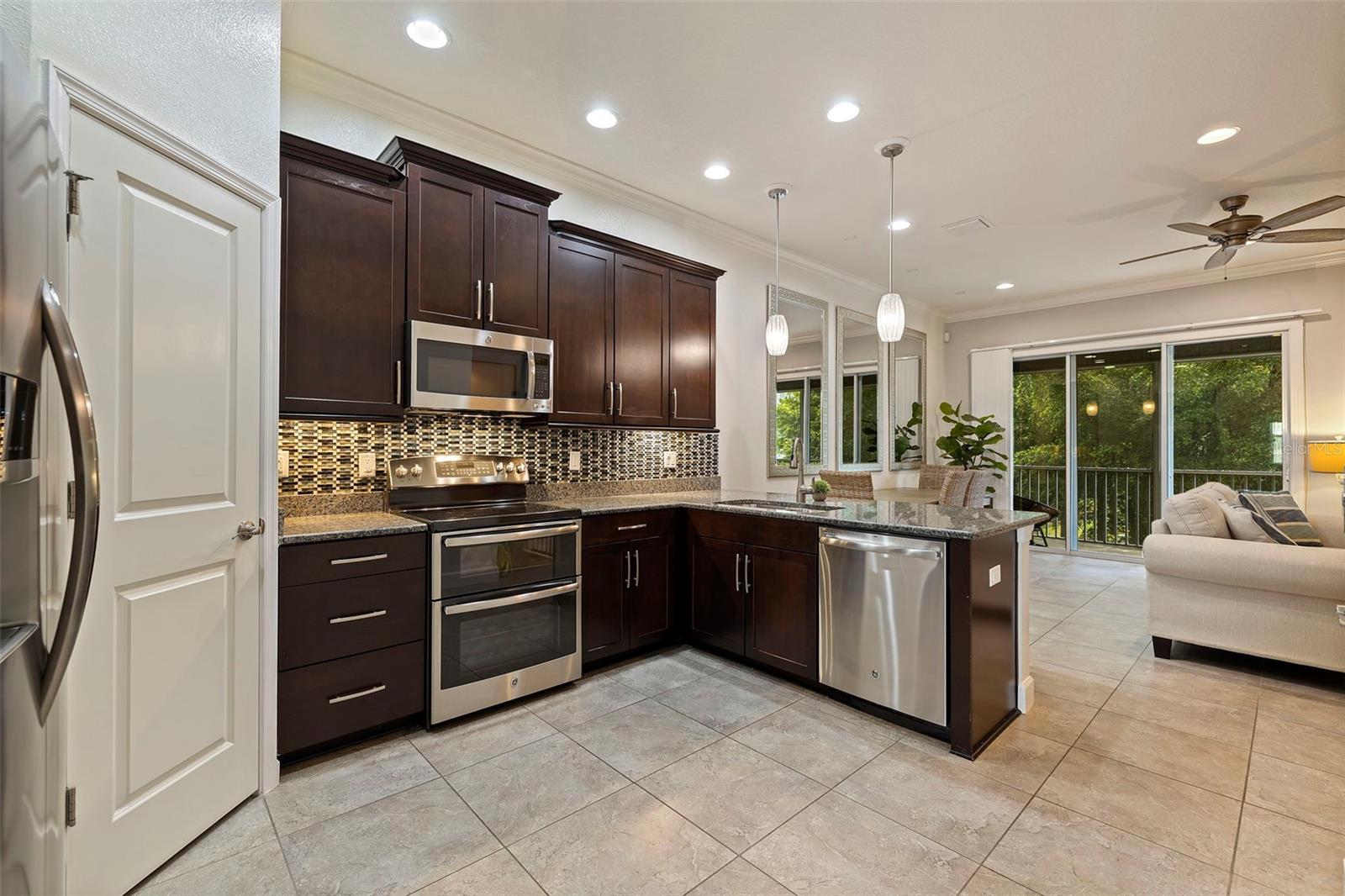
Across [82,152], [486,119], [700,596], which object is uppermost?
[486,119]

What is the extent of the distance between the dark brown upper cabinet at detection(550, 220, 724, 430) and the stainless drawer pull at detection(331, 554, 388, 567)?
122cm

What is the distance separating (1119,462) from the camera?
6.40 meters

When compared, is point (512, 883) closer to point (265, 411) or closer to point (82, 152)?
point (265, 411)

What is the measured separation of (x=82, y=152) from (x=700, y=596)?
9.76 ft

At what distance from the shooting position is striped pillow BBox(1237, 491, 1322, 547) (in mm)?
3311

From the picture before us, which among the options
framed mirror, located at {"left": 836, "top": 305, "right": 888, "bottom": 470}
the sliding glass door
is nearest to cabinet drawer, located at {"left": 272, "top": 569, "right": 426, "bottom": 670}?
framed mirror, located at {"left": 836, "top": 305, "right": 888, "bottom": 470}

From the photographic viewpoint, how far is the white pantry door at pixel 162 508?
4.91 ft

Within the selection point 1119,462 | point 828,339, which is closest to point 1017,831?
point 828,339

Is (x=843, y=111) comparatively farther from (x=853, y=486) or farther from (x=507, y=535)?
(x=507, y=535)

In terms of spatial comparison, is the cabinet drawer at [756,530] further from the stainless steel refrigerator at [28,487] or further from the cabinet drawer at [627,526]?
the stainless steel refrigerator at [28,487]

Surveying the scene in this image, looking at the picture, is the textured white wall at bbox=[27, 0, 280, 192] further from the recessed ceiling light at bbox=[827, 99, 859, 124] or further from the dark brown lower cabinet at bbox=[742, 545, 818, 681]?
the dark brown lower cabinet at bbox=[742, 545, 818, 681]

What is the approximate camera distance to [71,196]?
1.44 metres

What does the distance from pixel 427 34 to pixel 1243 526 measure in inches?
194

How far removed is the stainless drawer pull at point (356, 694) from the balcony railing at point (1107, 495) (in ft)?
22.3
